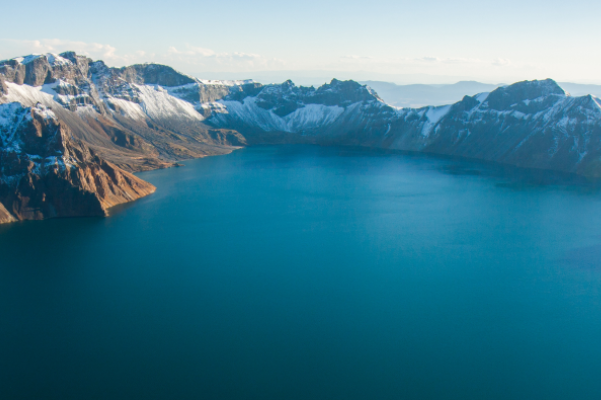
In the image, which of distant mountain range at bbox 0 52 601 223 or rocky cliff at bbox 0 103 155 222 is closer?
rocky cliff at bbox 0 103 155 222

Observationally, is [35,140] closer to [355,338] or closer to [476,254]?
[355,338]

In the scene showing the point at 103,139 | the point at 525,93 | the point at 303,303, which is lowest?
the point at 303,303

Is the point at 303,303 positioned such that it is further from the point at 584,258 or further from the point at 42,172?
the point at 42,172

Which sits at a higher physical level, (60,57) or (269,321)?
(60,57)

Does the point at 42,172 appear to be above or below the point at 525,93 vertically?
below

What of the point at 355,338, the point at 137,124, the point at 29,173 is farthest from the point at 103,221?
the point at 137,124

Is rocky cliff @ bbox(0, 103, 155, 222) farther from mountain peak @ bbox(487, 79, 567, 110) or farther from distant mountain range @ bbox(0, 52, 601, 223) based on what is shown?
mountain peak @ bbox(487, 79, 567, 110)

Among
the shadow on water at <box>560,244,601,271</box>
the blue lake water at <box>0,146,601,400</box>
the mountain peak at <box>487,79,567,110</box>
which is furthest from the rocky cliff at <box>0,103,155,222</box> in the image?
the mountain peak at <box>487,79,567,110</box>

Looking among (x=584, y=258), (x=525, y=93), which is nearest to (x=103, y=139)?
(x=584, y=258)
